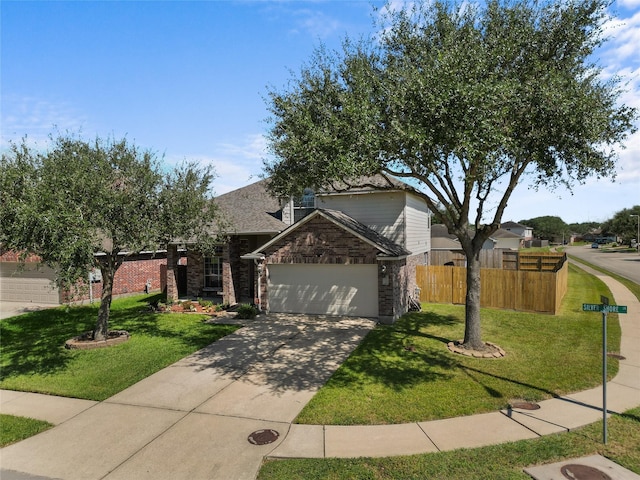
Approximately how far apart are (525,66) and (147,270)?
69.4 feet

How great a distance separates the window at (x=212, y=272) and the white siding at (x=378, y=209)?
6466mm

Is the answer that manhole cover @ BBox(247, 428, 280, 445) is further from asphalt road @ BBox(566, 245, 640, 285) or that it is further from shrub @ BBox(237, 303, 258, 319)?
asphalt road @ BBox(566, 245, 640, 285)

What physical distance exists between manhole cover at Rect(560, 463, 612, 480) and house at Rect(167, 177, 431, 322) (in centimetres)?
870

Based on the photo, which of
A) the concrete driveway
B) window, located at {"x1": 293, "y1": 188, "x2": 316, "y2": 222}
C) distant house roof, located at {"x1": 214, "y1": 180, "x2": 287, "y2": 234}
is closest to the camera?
the concrete driveway

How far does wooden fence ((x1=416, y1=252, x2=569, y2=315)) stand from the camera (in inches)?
624

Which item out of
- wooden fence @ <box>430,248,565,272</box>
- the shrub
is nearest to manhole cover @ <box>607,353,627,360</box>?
wooden fence @ <box>430,248,565,272</box>

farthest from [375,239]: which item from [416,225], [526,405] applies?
[526,405]

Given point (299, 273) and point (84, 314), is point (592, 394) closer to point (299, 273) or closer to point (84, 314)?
point (299, 273)

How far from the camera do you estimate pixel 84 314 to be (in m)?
17.2

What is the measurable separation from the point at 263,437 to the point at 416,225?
14917mm

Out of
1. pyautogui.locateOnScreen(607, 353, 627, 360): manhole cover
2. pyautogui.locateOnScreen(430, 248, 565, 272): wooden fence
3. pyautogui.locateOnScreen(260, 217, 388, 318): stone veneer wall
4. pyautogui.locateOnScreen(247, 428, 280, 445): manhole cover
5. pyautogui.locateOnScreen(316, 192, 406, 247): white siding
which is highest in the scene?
pyautogui.locateOnScreen(316, 192, 406, 247): white siding

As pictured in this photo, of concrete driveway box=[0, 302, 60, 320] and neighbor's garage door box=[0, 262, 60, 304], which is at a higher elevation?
neighbor's garage door box=[0, 262, 60, 304]

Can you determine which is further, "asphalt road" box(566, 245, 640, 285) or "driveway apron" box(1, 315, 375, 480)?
"asphalt road" box(566, 245, 640, 285)

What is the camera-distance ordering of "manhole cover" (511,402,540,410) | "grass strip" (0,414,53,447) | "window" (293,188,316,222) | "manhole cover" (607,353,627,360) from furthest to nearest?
"window" (293,188,316,222) → "manhole cover" (607,353,627,360) → "manhole cover" (511,402,540,410) → "grass strip" (0,414,53,447)
